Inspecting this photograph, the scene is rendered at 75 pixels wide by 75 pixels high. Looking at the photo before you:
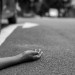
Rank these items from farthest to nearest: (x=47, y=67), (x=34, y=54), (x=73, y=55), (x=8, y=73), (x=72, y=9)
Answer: (x=72, y=9), (x=73, y=55), (x=34, y=54), (x=47, y=67), (x=8, y=73)

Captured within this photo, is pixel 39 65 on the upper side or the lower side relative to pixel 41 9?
upper

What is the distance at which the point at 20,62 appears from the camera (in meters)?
4.13

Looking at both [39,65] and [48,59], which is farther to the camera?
[48,59]

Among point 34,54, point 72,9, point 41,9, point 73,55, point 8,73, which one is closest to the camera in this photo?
point 8,73

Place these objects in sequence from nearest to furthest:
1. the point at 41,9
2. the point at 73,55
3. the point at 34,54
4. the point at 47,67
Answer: the point at 47,67 < the point at 34,54 < the point at 73,55 < the point at 41,9

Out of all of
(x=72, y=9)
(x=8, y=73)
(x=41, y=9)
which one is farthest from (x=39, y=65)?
(x=72, y=9)

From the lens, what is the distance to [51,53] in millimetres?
4871

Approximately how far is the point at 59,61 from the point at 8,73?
941 mm

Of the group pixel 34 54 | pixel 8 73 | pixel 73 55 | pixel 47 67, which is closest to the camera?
pixel 8 73

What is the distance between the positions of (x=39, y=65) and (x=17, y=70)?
0.40 metres

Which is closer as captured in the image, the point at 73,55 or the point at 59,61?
the point at 59,61

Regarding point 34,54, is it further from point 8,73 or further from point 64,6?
point 64,6

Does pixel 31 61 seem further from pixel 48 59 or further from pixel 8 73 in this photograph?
pixel 8 73

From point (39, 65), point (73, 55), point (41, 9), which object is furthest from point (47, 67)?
point (41, 9)
